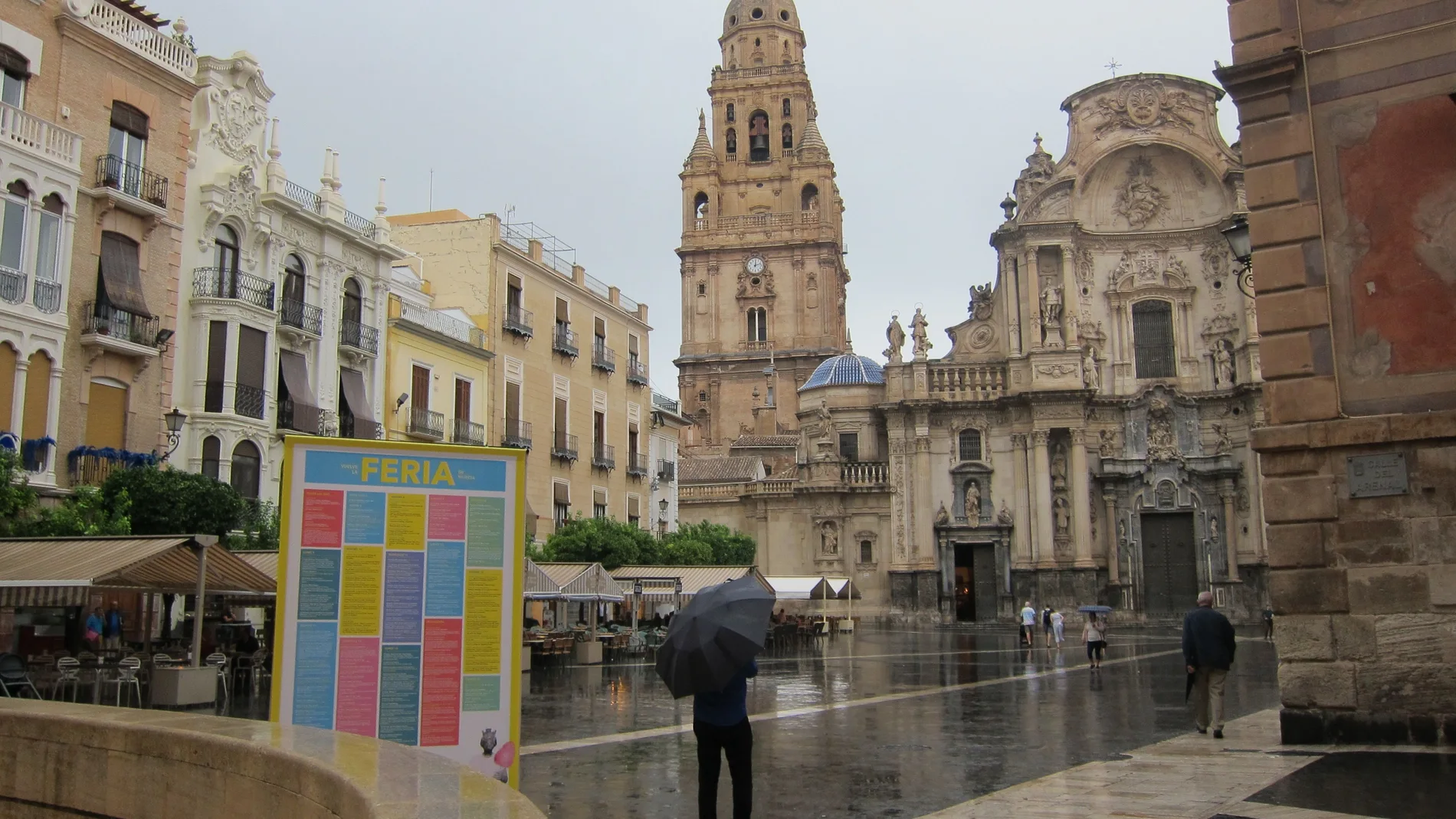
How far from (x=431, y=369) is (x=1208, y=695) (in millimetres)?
25684

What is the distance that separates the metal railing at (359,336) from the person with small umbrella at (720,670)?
25252 mm

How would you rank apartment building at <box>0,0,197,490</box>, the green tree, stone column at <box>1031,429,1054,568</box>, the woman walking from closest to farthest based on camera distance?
1. the green tree
2. apartment building at <box>0,0,197,490</box>
3. the woman walking
4. stone column at <box>1031,429,1054,568</box>

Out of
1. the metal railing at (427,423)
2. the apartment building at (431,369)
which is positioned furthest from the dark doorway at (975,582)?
the metal railing at (427,423)

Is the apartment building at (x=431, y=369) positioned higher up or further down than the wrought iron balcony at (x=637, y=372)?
further down

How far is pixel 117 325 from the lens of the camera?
24031 mm

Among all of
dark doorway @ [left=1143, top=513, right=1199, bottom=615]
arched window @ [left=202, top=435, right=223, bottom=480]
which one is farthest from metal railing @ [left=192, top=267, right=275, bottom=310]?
dark doorway @ [left=1143, top=513, right=1199, bottom=615]

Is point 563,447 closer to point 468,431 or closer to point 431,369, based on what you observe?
point 468,431

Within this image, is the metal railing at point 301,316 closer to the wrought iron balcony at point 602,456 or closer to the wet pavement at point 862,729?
the wet pavement at point 862,729

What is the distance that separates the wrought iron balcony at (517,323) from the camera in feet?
125

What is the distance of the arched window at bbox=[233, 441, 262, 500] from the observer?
26922 millimetres

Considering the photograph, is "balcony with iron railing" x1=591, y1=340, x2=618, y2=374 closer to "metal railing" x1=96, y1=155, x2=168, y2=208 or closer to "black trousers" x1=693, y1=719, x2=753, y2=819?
"metal railing" x1=96, y1=155, x2=168, y2=208

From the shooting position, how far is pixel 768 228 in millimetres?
78562

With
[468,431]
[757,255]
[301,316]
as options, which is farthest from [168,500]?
[757,255]

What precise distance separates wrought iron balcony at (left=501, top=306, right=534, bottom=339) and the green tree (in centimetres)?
1614
